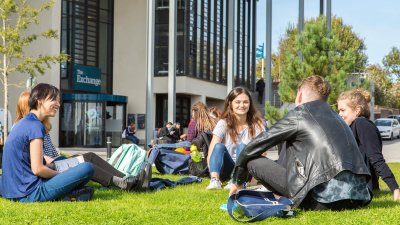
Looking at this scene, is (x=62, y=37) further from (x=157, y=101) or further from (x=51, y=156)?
(x=51, y=156)

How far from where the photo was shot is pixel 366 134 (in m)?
6.52

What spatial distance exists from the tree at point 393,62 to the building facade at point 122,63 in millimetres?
23415

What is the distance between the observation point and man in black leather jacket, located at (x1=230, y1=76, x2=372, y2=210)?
15.8 ft

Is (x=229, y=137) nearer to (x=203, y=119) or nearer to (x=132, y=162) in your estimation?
(x=132, y=162)

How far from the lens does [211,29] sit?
37.0 meters

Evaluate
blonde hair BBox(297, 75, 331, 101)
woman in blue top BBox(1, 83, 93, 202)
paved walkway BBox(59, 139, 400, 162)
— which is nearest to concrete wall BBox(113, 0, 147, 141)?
paved walkway BBox(59, 139, 400, 162)

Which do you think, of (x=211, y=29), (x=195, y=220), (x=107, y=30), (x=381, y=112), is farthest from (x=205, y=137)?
(x=381, y=112)

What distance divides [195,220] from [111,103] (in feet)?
88.1

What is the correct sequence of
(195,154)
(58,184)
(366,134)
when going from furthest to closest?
(195,154)
(366,134)
(58,184)

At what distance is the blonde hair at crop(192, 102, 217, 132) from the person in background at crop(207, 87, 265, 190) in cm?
280

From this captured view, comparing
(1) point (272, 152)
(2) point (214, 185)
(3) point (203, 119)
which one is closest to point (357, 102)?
(2) point (214, 185)

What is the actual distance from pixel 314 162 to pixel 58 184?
274cm

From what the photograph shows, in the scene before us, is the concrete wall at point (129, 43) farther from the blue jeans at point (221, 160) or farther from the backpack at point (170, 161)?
the blue jeans at point (221, 160)

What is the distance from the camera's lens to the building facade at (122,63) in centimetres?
2866
